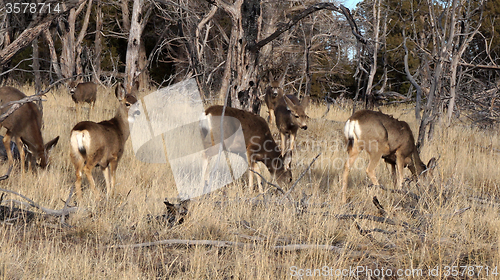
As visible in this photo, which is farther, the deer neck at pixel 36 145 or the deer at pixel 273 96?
the deer at pixel 273 96

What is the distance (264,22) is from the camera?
647 inches

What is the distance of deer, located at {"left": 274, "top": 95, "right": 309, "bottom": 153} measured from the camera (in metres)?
8.29

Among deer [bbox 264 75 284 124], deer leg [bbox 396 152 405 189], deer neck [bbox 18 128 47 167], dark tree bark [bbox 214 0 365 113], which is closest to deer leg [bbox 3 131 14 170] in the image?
deer neck [bbox 18 128 47 167]

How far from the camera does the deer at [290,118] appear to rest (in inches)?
326

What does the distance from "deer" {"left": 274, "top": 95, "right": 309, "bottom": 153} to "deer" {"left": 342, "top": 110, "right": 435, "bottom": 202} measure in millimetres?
1895

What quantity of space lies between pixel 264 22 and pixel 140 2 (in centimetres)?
812

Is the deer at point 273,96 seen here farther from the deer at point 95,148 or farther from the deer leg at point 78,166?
the deer leg at point 78,166

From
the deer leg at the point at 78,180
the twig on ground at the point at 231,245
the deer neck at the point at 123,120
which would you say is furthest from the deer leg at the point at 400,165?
the deer leg at the point at 78,180

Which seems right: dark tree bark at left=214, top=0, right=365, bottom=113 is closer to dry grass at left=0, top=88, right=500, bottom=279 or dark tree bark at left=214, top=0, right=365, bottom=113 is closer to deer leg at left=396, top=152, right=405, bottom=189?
dry grass at left=0, top=88, right=500, bottom=279

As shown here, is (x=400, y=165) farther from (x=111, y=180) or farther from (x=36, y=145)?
(x=36, y=145)

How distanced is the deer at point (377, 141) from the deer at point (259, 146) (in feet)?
3.21

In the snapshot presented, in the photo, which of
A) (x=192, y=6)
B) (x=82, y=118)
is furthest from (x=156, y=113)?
(x=192, y=6)

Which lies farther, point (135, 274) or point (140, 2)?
point (140, 2)

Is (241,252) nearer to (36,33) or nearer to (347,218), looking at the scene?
(347,218)
